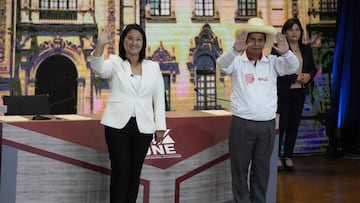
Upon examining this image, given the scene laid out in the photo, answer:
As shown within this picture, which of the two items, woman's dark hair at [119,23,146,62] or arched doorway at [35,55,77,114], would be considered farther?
arched doorway at [35,55,77,114]

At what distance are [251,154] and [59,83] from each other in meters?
2.78

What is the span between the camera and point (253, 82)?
2.66 m

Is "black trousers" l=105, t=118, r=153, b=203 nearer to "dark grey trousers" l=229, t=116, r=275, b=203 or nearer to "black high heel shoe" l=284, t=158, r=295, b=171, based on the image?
"dark grey trousers" l=229, t=116, r=275, b=203

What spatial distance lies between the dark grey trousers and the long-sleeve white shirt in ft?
0.20

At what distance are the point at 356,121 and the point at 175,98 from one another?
7.89ft

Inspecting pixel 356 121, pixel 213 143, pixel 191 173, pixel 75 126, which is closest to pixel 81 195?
pixel 75 126

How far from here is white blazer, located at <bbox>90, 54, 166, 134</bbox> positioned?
2.34 metres

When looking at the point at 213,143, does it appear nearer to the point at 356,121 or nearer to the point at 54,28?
the point at 54,28

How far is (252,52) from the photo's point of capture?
2.70 meters

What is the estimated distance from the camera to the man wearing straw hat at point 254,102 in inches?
104

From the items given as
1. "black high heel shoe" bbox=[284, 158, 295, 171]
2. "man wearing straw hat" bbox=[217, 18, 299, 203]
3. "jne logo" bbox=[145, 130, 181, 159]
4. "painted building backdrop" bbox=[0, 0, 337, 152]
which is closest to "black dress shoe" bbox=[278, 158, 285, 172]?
"black high heel shoe" bbox=[284, 158, 295, 171]

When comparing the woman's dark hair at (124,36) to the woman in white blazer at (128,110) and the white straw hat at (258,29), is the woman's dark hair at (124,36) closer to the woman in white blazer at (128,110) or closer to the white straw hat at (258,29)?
the woman in white blazer at (128,110)

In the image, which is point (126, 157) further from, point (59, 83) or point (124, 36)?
point (59, 83)

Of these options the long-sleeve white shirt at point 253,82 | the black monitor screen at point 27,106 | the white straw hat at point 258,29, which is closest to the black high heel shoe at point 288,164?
the long-sleeve white shirt at point 253,82
